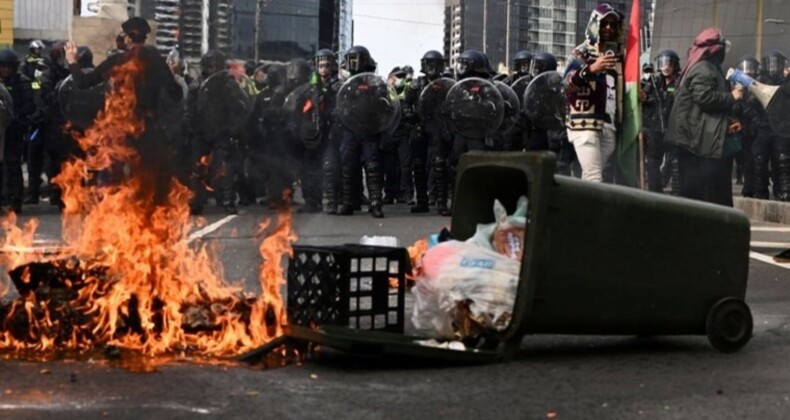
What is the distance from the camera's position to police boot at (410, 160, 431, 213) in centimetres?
1702

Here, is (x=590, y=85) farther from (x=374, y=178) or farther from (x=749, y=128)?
(x=749, y=128)

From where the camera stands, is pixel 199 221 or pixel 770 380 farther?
pixel 199 221

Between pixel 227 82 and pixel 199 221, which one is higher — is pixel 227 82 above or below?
above

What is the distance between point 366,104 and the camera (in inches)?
634

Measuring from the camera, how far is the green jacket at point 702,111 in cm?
1079

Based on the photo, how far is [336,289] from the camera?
20.4 feet

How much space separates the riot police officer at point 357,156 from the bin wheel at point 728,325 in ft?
32.2

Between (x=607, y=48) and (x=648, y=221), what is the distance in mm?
3810

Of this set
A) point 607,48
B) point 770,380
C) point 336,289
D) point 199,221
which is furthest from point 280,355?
point 199,221

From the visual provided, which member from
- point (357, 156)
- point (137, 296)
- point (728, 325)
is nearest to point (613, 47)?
point (728, 325)

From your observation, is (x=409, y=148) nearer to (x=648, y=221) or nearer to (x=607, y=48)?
(x=607, y=48)

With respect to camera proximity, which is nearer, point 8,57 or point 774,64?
point 8,57

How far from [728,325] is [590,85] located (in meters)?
3.80

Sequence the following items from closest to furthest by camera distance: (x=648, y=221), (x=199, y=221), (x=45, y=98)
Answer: (x=648, y=221)
(x=199, y=221)
(x=45, y=98)
